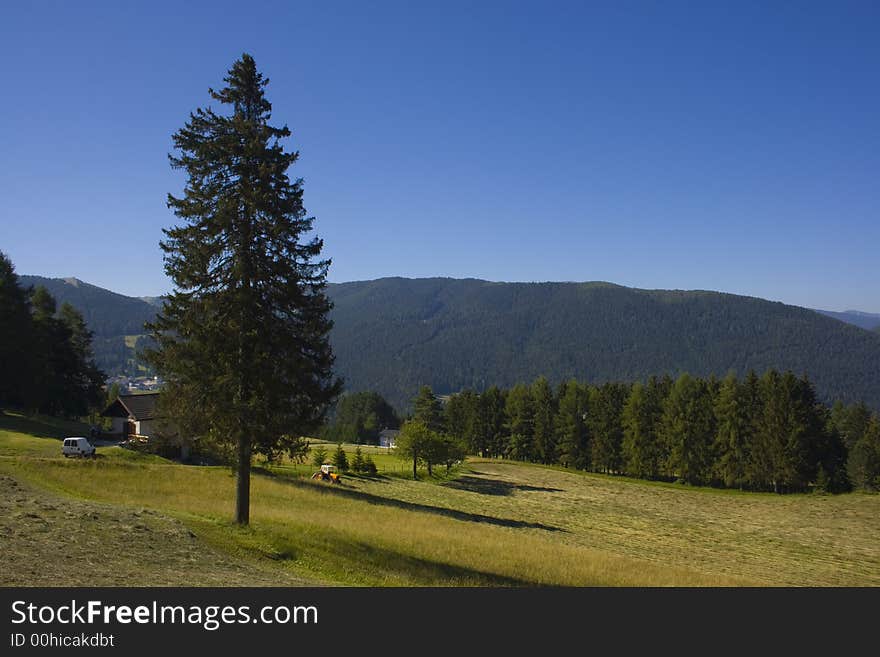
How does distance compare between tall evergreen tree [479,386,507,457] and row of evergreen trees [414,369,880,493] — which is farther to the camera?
tall evergreen tree [479,386,507,457]

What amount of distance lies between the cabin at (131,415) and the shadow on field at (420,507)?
14.0 m

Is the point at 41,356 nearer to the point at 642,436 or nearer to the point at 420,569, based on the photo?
the point at 420,569

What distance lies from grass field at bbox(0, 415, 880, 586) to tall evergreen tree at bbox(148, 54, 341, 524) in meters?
3.87

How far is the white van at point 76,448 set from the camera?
35.7 m

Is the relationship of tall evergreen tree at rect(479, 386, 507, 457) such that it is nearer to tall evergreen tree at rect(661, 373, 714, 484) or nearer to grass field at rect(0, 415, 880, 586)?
tall evergreen tree at rect(661, 373, 714, 484)

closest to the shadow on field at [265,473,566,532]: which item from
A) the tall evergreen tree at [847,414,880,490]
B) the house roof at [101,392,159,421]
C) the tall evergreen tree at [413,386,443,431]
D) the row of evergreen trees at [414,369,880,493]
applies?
the house roof at [101,392,159,421]

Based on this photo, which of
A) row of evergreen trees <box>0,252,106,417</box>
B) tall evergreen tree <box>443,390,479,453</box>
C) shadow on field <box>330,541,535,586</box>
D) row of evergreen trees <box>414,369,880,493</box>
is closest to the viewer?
shadow on field <box>330,541,535,586</box>

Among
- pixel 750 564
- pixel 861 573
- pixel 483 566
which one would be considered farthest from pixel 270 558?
pixel 861 573

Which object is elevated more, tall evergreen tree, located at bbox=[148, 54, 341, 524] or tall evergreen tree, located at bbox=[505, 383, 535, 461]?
tall evergreen tree, located at bbox=[148, 54, 341, 524]

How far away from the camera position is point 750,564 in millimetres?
33781

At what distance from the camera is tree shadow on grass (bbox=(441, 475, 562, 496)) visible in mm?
66406

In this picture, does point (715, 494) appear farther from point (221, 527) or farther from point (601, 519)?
point (221, 527)

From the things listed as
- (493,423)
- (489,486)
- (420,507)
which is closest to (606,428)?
(493,423)
